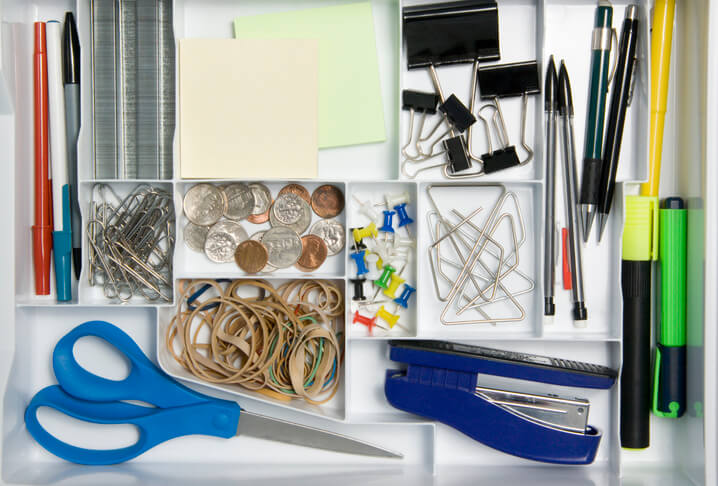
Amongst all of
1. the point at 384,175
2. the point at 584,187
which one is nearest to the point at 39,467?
the point at 384,175

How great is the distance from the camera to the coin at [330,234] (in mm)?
1969

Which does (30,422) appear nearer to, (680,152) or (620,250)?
(620,250)

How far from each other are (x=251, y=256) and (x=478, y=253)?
2.57ft

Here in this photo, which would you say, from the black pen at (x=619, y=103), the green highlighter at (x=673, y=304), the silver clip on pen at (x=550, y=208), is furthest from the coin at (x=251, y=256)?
the green highlighter at (x=673, y=304)

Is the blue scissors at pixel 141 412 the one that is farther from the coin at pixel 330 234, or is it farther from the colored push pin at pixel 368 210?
the colored push pin at pixel 368 210

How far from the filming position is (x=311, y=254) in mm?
1957

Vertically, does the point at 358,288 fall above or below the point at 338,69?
below

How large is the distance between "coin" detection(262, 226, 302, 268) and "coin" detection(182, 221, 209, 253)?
0.21 metres

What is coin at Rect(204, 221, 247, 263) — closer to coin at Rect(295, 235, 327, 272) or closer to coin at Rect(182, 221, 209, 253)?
coin at Rect(182, 221, 209, 253)

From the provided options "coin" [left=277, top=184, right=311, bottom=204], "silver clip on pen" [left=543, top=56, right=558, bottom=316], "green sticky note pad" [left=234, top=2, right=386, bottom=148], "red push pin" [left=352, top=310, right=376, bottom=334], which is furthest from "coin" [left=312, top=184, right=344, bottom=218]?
"silver clip on pen" [left=543, top=56, right=558, bottom=316]

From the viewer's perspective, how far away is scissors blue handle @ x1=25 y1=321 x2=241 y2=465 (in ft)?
6.21

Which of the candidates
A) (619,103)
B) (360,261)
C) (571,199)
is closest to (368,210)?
(360,261)

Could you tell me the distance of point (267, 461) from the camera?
6.58ft

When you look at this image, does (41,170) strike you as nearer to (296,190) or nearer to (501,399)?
(296,190)
